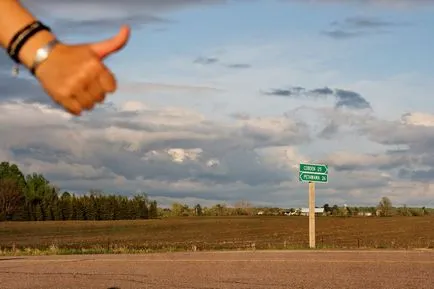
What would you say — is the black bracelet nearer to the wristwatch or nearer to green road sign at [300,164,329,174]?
the wristwatch

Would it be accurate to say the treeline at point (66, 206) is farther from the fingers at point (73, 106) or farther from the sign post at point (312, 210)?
the fingers at point (73, 106)

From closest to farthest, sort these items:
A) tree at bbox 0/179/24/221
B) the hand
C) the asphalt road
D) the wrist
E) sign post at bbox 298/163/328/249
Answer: the hand
the wrist
the asphalt road
sign post at bbox 298/163/328/249
tree at bbox 0/179/24/221

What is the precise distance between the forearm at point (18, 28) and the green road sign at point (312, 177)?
34.4 meters

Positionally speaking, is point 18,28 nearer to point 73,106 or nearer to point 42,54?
point 42,54

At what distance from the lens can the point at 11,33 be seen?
93.8 inches

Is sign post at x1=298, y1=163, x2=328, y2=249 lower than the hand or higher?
higher

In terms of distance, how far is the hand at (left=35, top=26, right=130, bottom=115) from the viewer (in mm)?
2234

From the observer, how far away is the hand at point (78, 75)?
2234 mm

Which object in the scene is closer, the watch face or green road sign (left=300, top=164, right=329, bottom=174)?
the watch face

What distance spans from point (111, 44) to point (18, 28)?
26 centimetres

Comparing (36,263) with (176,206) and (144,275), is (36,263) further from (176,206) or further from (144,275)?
(176,206)

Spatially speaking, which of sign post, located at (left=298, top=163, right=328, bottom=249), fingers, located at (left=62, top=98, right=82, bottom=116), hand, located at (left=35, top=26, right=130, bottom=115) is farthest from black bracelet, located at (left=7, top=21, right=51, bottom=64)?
sign post, located at (left=298, top=163, right=328, bottom=249)

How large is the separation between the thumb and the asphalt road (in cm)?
1381

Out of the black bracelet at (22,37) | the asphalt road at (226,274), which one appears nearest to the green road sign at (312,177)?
the asphalt road at (226,274)
